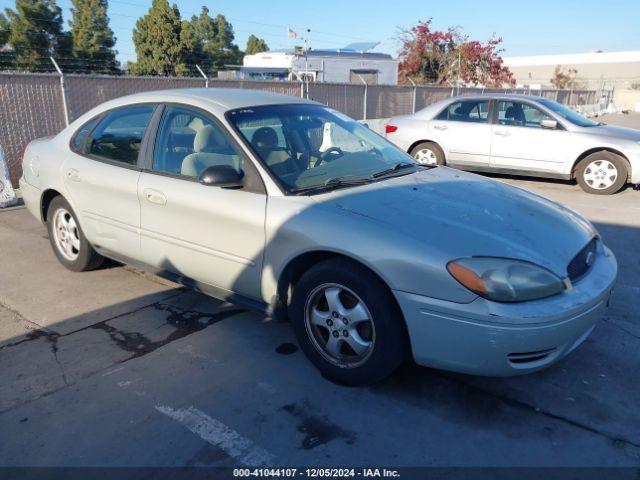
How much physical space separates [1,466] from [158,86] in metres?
9.65

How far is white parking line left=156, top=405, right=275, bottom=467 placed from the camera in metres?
2.51

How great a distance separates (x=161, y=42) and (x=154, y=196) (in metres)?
30.1

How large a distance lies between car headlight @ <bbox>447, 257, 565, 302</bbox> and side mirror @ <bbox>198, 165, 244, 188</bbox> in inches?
56.9

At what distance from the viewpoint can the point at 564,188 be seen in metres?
9.12

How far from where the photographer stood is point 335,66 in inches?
1104

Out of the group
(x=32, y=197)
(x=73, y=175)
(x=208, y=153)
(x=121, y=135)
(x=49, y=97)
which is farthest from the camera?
(x=49, y=97)

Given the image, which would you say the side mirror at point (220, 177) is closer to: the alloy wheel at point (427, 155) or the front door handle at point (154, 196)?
the front door handle at point (154, 196)

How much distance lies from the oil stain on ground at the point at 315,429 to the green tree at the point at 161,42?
100.0 ft

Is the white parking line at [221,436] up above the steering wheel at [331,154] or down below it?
below

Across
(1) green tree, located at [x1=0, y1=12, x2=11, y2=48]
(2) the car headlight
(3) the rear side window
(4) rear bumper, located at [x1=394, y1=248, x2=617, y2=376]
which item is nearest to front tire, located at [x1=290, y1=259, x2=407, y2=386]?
(4) rear bumper, located at [x1=394, y1=248, x2=617, y2=376]

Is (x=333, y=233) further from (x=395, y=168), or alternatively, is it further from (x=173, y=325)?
(x=173, y=325)

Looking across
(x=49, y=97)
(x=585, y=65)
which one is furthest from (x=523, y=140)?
(x=585, y=65)

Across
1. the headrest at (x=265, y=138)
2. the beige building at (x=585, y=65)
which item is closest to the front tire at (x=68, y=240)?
the headrest at (x=265, y=138)

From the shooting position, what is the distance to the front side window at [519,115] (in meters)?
8.82
